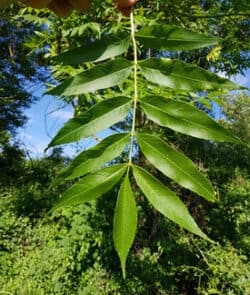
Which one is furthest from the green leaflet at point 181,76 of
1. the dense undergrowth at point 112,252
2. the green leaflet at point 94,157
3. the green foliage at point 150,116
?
the dense undergrowth at point 112,252

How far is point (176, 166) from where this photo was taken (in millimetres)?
526

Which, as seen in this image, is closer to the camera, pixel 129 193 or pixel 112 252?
pixel 129 193

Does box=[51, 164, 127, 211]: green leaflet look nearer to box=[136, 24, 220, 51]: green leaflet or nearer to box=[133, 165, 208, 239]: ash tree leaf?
box=[133, 165, 208, 239]: ash tree leaf

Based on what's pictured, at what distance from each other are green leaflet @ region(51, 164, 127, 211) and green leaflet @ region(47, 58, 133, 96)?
0.42ft

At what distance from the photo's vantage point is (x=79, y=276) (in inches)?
171

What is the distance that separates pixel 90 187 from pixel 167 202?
12 cm

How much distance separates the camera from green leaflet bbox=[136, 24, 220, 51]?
56cm

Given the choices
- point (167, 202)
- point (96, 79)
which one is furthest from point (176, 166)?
point (96, 79)

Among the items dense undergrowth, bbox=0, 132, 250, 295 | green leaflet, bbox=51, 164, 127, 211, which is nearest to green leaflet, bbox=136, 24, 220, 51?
green leaflet, bbox=51, 164, 127, 211

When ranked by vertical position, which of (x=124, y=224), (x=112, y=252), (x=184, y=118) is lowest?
(x=112, y=252)

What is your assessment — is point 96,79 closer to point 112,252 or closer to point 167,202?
point 167,202

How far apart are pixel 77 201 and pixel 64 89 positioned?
165 millimetres


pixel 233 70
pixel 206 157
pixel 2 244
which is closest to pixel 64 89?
pixel 233 70

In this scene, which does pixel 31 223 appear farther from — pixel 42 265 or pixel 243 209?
pixel 243 209
